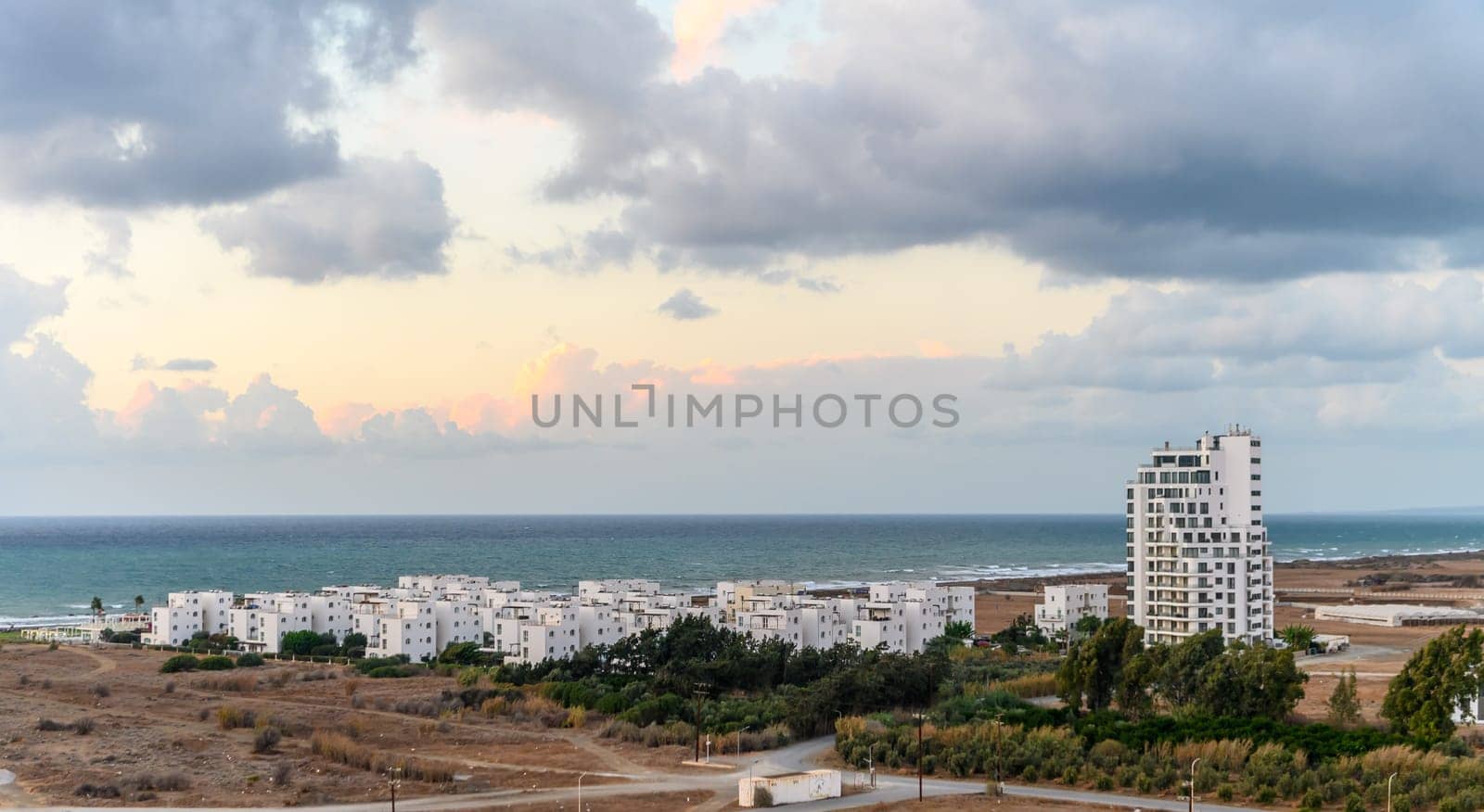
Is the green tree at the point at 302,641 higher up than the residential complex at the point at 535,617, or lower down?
lower down

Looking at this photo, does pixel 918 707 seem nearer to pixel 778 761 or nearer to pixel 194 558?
pixel 778 761

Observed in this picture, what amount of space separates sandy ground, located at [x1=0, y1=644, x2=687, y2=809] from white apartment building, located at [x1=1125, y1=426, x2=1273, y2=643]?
3415cm

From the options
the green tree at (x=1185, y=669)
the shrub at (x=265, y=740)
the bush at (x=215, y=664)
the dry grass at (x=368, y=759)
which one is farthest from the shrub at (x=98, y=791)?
the green tree at (x=1185, y=669)

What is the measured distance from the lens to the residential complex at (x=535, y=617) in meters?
75.3

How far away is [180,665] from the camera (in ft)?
222

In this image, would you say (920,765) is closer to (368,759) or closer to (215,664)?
(368,759)

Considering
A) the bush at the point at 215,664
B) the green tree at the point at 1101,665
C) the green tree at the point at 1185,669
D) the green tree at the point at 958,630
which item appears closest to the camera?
the green tree at the point at 1185,669

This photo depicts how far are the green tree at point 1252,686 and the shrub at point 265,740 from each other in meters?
32.9

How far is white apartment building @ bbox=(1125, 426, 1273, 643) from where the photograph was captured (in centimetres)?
6750

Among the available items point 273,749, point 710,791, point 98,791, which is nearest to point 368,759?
point 273,749

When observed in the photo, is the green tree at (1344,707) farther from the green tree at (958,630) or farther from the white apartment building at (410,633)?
the white apartment building at (410,633)

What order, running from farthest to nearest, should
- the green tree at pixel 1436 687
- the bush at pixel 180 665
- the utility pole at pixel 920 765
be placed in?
the bush at pixel 180 665 → the green tree at pixel 1436 687 → the utility pole at pixel 920 765

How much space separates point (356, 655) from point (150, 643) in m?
16.1

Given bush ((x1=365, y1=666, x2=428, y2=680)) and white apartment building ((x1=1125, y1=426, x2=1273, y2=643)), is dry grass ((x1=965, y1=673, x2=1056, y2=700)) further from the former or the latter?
bush ((x1=365, y1=666, x2=428, y2=680))
